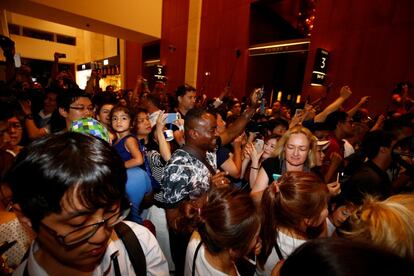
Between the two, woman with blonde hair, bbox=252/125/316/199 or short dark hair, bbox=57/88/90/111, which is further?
short dark hair, bbox=57/88/90/111

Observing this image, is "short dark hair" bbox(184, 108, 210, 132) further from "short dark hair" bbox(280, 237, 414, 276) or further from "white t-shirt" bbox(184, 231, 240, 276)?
"short dark hair" bbox(280, 237, 414, 276)

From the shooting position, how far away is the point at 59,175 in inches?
29.9

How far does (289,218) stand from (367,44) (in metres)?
6.90

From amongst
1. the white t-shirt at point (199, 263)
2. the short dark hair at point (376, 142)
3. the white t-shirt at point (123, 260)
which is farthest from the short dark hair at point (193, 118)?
the short dark hair at point (376, 142)

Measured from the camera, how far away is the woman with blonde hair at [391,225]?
100 cm

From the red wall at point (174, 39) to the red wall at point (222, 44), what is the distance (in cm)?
131

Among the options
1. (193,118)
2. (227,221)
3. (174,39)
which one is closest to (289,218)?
(227,221)

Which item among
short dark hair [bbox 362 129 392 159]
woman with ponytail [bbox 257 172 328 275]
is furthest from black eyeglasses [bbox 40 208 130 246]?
short dark hair [bbox 362 129 392 159]

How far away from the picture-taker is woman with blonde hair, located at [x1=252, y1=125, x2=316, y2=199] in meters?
2.33

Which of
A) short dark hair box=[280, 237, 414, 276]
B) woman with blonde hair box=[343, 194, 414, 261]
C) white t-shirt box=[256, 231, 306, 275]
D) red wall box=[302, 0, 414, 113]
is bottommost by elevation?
white t-shirt box=[256, 231, 306, 275]

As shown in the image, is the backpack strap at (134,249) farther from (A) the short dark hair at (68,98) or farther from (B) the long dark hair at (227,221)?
(A) the short dark hair at (68,98)

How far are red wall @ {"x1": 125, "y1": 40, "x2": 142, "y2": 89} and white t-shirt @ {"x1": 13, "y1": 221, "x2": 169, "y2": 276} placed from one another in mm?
16892

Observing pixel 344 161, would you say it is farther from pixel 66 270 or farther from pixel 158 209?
pixel 66 270

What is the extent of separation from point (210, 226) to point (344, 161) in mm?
3143
